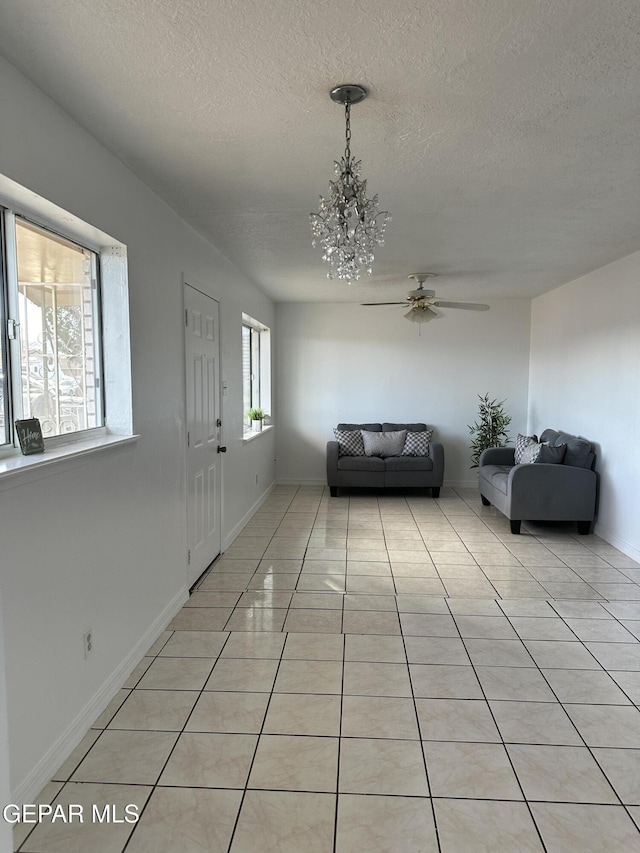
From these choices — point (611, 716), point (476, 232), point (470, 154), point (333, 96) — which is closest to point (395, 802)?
point (611, 716)

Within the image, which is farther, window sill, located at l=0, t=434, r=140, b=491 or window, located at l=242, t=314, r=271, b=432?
window, located at l=242, t=314, r=271, b=432

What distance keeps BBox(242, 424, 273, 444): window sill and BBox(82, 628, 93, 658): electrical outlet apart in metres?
3.04

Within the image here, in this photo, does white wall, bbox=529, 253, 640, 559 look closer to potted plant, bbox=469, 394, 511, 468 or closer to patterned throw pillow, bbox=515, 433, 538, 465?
patterned throw pillow, bbox=515, 433, 538, 465

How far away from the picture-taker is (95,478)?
228cm

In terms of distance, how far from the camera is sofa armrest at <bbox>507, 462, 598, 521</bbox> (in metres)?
4.89

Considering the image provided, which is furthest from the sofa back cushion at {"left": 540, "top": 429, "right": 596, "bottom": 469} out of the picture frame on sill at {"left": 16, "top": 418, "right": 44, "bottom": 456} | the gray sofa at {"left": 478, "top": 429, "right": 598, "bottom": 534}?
the picture frame on sill at {"left": 16, "top": 418, "right": 44, "bottom": 456}

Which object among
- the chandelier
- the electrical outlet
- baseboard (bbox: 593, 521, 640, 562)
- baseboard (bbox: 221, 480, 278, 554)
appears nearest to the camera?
the chandelier

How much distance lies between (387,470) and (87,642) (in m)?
4.70

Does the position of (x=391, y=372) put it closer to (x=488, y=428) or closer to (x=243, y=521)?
(x=488, y=428)

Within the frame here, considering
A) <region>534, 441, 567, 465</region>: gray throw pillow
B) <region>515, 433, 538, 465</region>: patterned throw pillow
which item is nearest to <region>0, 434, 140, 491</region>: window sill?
<region>534, 441, 567, 465</region>: gray throw pillow

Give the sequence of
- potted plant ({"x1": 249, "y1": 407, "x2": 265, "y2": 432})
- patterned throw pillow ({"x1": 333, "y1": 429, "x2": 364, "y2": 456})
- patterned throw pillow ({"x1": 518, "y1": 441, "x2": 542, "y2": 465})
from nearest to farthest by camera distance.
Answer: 1. patterned throw pillow ({"x1": 518, "y1": 441, "x2": 542, "y2": 465})
2. potted plant ({"x1": 249, "y1": 407, "x2": 265, "y2": 432})
3. patterned throw pillow ({"x1": 333, "y1": 429, "x2": 364, "y2": 456})

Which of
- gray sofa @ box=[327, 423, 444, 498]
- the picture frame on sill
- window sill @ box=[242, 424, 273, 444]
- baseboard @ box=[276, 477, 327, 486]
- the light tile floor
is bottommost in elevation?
the light tile floor

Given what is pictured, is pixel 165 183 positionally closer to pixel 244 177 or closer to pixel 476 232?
pixel 244 177

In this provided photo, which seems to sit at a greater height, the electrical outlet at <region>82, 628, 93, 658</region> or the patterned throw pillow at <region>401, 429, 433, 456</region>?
the patterned throw pillow at <region>401, 429, 433, 456</region>
